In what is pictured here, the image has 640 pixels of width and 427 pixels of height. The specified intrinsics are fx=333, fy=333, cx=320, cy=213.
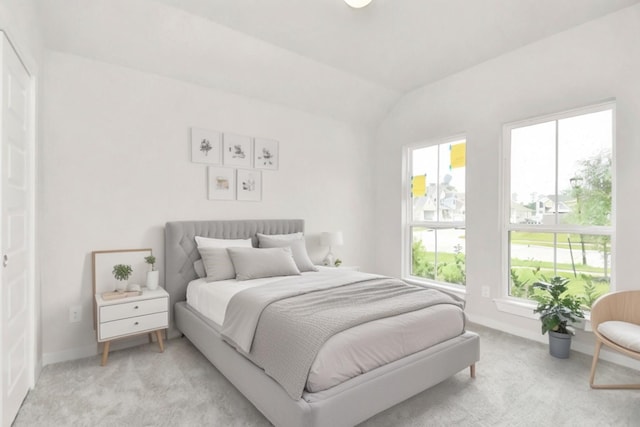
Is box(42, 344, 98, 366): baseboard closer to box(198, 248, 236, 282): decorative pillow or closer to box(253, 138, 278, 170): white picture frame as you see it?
box(198, 248, 236, 282): decorative pillow

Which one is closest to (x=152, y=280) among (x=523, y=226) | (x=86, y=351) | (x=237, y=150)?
(x=86, y=351)

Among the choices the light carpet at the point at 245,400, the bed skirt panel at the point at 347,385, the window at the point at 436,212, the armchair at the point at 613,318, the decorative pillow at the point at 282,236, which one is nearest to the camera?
the bed skirt panel at the point at 347,385

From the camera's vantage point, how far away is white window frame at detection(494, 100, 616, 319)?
109 inches

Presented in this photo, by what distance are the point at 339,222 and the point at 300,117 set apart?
1479 millimetres

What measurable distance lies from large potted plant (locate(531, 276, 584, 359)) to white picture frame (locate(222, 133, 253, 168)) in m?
3.16

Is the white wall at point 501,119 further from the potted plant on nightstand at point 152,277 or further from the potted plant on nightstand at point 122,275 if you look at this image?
the potted plant on nightstand at point 122,275

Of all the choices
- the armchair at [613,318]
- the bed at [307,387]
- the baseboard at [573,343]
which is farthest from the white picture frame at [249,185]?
the armchair at [613,318]

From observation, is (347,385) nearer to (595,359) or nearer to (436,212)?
(595,359)

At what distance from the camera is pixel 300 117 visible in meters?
4.20

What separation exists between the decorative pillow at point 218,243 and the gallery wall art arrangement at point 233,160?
1.61 ft

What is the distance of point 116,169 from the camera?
297cm

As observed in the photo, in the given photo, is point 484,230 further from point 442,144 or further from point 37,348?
point 37,348

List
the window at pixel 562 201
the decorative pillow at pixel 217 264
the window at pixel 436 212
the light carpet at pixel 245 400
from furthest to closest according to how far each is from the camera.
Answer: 1. the window at pixel 436 212
2. the decorative pillow at pixel 217 264
3. the window at pixel 562 201
4. the light carpet at pixel 245 400

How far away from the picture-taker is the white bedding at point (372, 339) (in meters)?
1.64
